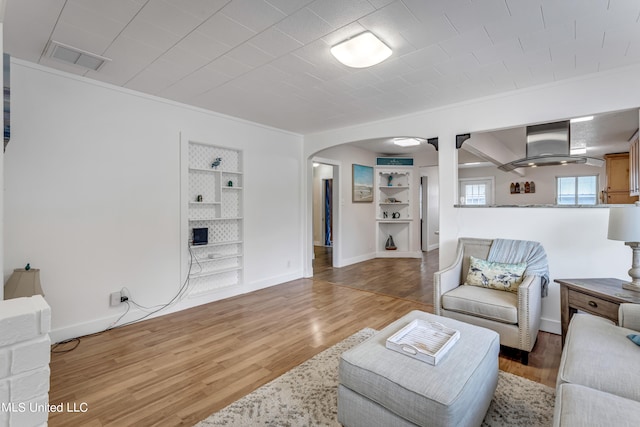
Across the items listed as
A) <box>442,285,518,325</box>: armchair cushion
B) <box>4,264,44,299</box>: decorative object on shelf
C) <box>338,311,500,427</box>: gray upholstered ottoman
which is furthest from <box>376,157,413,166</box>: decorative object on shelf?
<box>4,264,44,299</box>: decorative object on shelf

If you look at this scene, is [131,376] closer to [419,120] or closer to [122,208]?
[122,208]

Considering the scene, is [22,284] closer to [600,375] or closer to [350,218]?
[600,375]

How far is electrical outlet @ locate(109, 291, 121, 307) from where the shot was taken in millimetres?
3080

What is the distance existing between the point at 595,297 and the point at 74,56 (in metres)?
4.44

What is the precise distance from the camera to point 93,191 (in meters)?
2.97

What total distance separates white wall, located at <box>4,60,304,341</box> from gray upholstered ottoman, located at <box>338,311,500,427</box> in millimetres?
2670

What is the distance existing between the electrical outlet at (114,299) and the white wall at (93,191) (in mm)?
44

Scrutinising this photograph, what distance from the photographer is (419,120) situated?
388 cm

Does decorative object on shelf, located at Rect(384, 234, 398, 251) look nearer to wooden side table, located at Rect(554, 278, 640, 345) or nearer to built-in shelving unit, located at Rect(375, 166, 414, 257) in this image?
built-in shelving unit, located at Rect(375, 166, 414, 257)

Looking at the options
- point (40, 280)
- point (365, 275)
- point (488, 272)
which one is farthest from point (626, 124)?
point (40, 280)

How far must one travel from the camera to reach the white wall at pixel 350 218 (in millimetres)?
6133

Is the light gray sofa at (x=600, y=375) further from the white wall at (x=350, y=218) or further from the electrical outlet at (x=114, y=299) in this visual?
the white wall at (x=350, y=218)

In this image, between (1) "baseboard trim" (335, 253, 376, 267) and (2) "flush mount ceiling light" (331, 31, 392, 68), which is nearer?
(2) "flush mount ceiling light" (331, 31, 392, 68)

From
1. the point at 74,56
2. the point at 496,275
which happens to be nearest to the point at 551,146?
the point at 496,275
